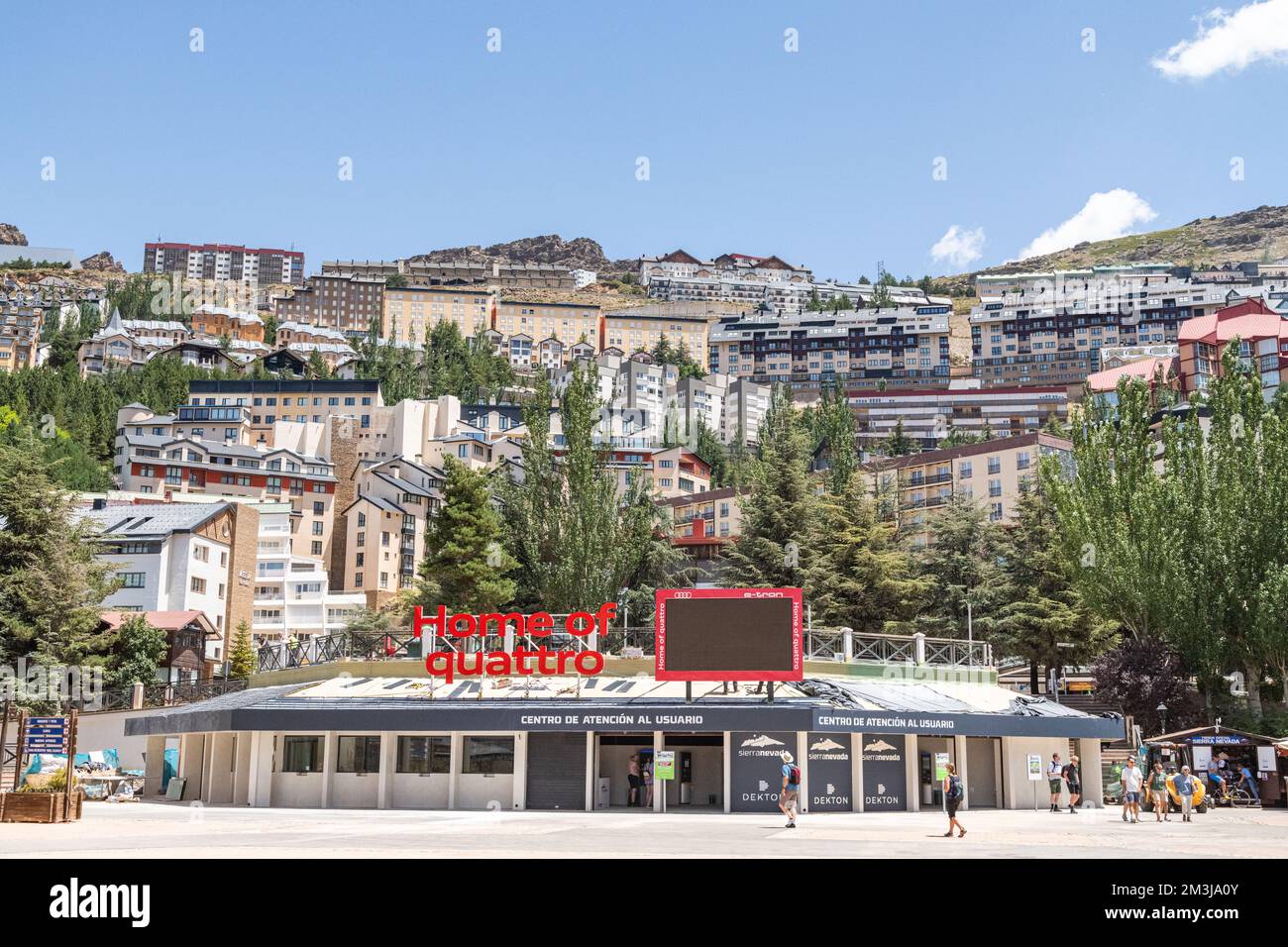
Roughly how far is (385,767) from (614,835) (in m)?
13.1

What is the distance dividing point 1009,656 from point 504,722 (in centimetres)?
3678

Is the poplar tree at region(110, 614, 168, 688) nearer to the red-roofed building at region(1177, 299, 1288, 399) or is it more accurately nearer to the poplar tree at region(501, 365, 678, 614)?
the poplar tree at region(501, 365, 678, 614)

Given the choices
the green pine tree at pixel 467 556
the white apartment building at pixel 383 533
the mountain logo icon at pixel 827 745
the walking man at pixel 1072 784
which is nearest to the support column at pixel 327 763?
the mountain logo icon at pixel 827 745

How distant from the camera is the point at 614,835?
22938 millimetres

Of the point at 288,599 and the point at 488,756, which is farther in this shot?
A: the point at 288,599

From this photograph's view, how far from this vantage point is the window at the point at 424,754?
34.4m

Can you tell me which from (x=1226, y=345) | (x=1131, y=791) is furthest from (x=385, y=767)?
(x=1226, y=345)

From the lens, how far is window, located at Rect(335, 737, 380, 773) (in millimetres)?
34656

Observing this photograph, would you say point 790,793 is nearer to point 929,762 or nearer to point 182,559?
point 929,762

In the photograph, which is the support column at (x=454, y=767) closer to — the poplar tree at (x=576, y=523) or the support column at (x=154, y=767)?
the support column at (x=154, y=767)

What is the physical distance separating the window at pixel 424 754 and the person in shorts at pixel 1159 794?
60.7 feet

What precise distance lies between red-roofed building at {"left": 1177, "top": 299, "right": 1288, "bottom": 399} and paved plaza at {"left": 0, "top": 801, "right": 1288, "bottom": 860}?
12556 cm

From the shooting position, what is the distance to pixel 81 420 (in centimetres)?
13712
